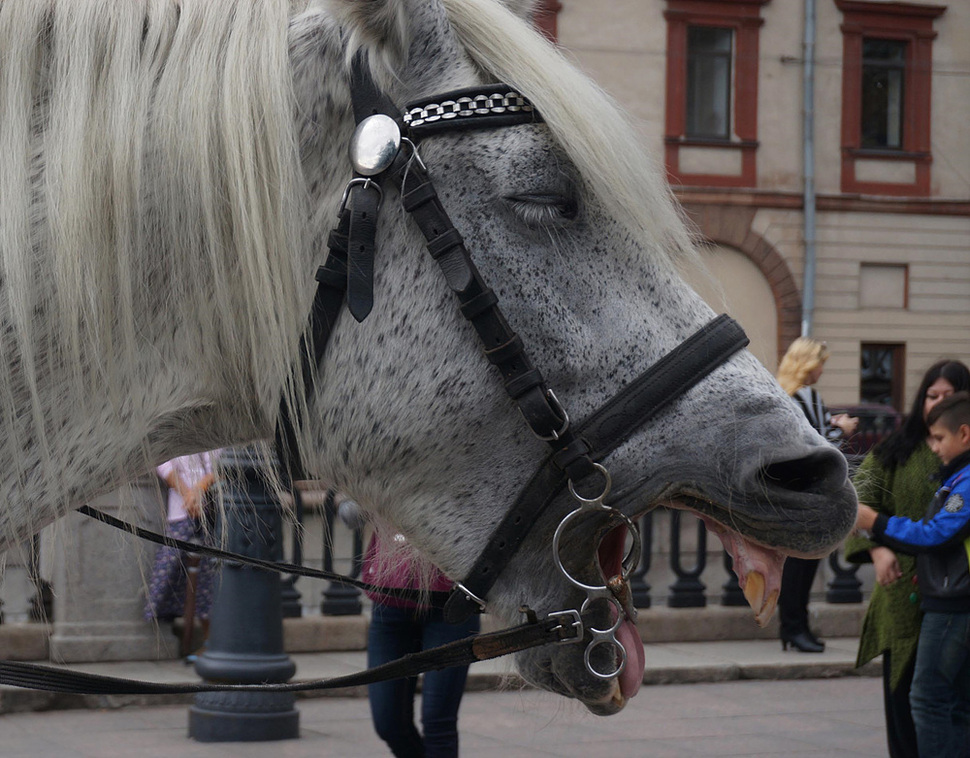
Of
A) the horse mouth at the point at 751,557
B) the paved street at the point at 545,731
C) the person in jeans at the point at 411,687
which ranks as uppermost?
the horse mouth at the point at 751,557

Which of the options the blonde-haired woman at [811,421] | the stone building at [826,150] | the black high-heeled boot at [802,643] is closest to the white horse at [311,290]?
the blonde-haired woman at [811,421]

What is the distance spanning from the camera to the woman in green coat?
554 cm

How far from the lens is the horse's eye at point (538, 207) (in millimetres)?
1861

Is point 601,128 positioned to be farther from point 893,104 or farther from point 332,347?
point 893,104

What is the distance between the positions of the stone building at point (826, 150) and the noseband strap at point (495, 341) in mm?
21401

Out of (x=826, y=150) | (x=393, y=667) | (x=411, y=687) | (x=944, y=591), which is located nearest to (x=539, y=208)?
(x=393, y=667)

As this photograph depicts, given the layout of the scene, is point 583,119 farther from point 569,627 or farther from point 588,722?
point 588,722

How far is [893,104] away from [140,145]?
83.7 ft

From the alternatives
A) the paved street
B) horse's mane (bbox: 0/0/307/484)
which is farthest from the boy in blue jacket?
horse's mane (bbox: 0/0/307/484)

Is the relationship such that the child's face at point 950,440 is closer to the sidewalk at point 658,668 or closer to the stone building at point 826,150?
the sidewalk at point 658,668

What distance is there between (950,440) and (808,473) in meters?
3.85

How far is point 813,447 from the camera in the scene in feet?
5.85

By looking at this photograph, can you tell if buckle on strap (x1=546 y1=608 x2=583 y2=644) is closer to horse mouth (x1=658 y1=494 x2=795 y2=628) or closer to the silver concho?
horse mouth (x1=658 y1=494 x2=795 y2=628)

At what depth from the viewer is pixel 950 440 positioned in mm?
5387
